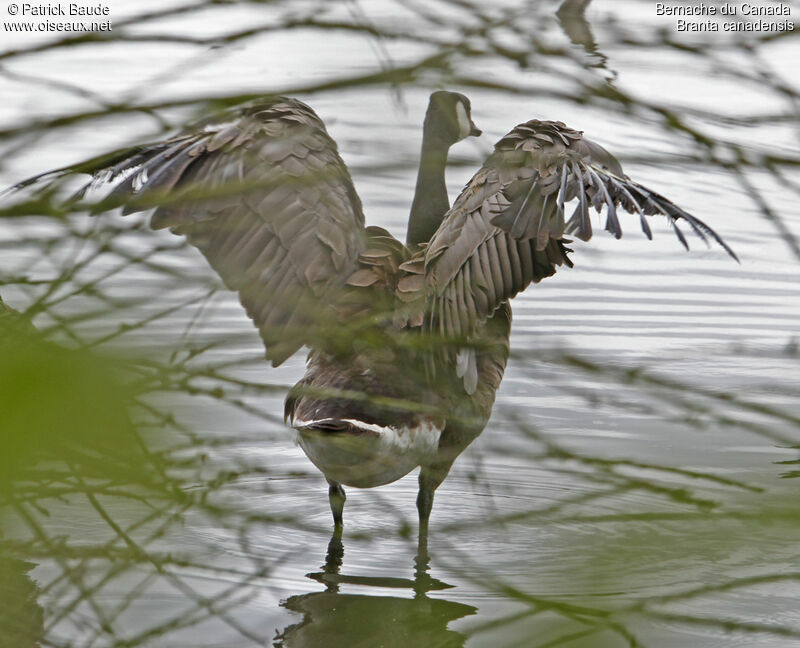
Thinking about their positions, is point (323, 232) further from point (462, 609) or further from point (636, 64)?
point (636, 64)

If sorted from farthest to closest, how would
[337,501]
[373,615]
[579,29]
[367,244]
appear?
1. [337,501]
2. [367,244]
3. [373,615]
4. [579,29]

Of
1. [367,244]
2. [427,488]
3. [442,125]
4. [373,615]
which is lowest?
[373,615]

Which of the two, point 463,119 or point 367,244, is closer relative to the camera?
point 367,244

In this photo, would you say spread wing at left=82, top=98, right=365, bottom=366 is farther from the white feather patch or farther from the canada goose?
the white feather patch

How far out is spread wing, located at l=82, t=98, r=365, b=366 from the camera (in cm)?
442

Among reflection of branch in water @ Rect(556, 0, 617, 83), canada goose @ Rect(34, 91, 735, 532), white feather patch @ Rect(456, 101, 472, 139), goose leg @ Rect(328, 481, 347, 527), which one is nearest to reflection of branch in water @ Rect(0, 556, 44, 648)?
canada goose @ Rect(34, 91, 735, 532)

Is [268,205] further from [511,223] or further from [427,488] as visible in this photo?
[427,488]

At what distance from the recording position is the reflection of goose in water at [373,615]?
4730mm

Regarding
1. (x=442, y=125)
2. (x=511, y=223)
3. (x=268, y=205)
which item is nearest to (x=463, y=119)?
(x=442, y=125)

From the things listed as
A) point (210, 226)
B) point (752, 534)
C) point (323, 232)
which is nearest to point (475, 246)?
point (323, 232)

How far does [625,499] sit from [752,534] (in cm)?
496

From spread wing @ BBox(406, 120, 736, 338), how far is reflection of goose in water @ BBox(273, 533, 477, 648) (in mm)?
1195

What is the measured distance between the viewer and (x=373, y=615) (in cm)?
496

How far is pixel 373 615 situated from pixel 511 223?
5.76 feet
